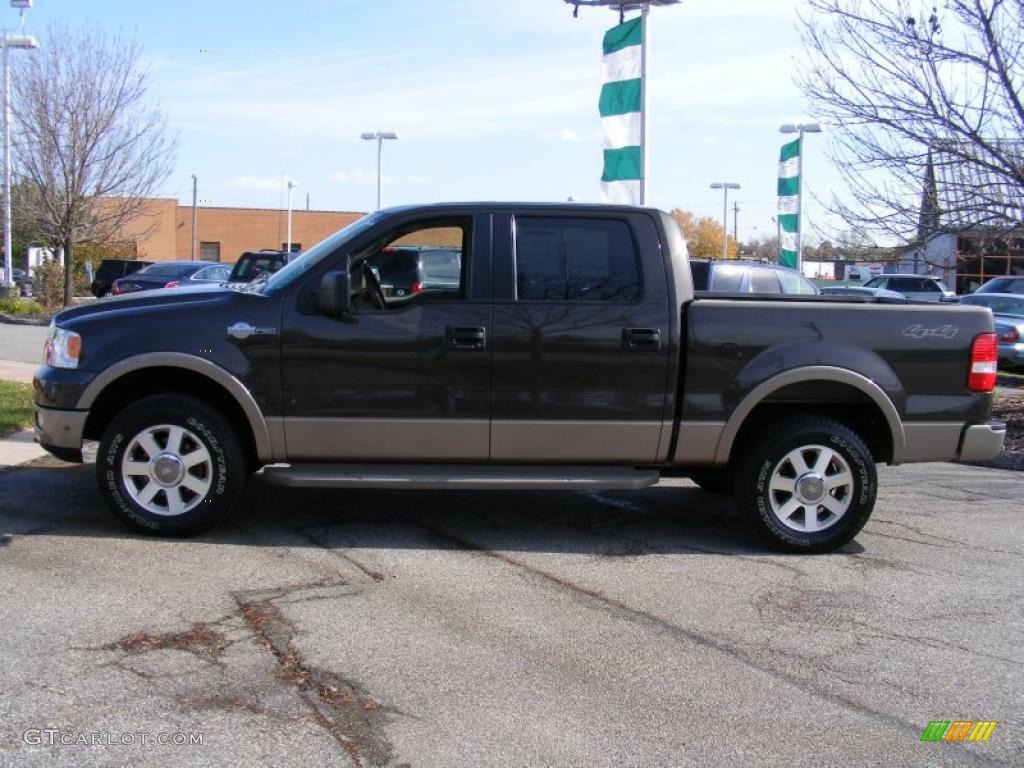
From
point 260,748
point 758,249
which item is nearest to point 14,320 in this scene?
point 260,748

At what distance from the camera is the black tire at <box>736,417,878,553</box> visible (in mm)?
6328

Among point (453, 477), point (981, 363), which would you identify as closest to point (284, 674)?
point (453, 477)

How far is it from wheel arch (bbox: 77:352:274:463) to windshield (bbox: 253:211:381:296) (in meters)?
0.62

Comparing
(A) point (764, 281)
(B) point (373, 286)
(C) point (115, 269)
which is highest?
(C) point (115, 269)

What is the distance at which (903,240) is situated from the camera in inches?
493

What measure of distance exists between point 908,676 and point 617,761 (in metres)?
1.63

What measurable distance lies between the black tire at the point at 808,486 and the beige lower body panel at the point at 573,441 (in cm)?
67

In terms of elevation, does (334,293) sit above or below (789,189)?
below

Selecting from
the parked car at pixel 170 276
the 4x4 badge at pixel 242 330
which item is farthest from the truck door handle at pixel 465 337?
the parked car at pixel 170 276

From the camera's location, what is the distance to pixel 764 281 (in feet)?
48.0

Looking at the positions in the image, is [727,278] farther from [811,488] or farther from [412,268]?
[412,268]

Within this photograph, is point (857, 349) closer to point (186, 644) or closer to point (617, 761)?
point (617, 761)

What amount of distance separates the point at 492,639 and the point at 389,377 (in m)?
1.94

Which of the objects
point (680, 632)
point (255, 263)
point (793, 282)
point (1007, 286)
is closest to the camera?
point (680, 632)
